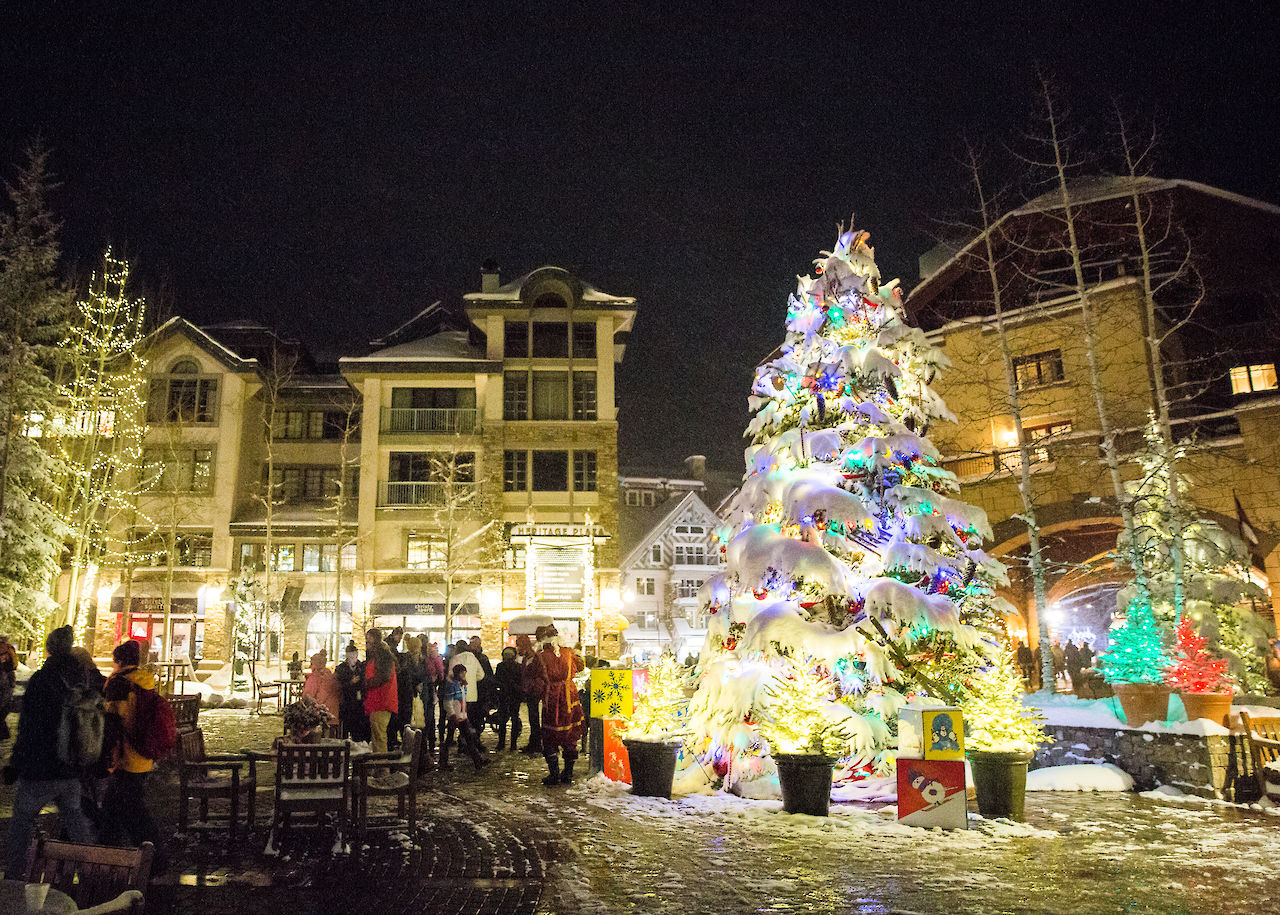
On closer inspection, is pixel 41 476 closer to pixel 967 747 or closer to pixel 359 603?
pixel 359 603

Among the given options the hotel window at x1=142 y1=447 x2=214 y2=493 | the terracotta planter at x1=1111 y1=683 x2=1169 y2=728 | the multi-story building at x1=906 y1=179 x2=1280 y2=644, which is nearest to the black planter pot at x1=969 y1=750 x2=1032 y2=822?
the terracotta planter at x1=1111 y1=683 x2=1169 y2=728

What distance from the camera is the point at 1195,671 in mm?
11469

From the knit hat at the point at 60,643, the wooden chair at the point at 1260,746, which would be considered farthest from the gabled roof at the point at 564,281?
the knit hat at the point at 60,643

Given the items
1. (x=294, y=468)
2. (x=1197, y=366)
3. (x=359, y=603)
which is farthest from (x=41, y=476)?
(x=1197, y=366)

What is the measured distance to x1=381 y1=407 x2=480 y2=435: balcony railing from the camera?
120 feet

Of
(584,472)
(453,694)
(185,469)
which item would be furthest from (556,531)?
(453,694)

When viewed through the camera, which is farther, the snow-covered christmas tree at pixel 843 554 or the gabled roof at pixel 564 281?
the gabled roof at pixel 564 281

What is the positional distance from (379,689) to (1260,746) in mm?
10237

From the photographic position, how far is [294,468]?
39469 millimetres

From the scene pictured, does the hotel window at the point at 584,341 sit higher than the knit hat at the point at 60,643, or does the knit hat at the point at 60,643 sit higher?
the hotel window at the point at 584,341

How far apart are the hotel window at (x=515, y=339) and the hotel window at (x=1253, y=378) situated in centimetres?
2493

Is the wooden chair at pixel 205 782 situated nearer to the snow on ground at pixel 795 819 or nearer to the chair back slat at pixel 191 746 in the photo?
the chair back slat at pixel 191 746

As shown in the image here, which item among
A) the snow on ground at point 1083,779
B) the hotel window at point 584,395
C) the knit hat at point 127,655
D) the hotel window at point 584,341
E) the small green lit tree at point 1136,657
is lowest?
the snow on ground at point 1083,779

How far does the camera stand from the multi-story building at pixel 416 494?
34750mm
